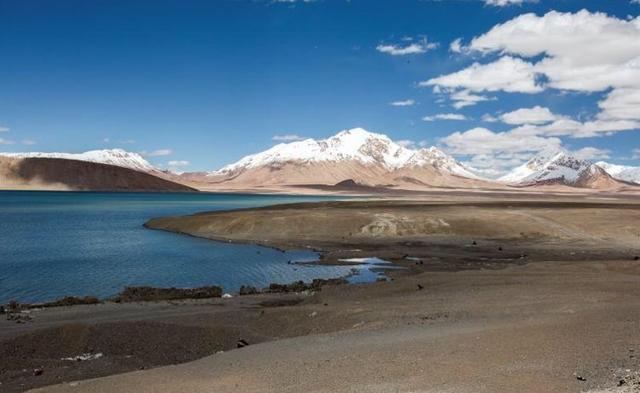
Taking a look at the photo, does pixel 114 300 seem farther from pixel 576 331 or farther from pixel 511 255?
pixel 511 255

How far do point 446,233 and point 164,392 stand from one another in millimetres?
51688

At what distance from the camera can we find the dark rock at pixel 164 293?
2858 centimetres

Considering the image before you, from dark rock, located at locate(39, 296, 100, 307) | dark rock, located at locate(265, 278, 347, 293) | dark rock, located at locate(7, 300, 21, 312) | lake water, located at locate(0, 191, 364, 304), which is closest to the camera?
dark rock, located at locate(7, 300, 21, 312)

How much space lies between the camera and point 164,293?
30078mm

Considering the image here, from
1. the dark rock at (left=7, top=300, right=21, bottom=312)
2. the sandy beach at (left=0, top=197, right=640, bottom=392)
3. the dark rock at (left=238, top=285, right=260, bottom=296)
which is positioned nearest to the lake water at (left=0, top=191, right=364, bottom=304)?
the dark rock at (left=238, top=285, right=260, bottom=296)

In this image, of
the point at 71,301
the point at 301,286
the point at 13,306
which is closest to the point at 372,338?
the point at 301,286

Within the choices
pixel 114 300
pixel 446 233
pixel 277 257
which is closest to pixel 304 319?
pixel 114 300

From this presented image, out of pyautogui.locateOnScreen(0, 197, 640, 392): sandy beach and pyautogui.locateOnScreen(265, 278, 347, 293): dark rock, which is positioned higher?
pyautogui.locateOnScreen(0, 197, 640, 392): sandy beach

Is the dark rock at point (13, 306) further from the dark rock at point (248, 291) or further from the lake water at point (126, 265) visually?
the dark rock at point (248, 291)

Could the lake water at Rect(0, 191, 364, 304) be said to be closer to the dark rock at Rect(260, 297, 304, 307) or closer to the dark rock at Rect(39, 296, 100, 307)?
the dark rock at Rect(39, 296, 100, 307)

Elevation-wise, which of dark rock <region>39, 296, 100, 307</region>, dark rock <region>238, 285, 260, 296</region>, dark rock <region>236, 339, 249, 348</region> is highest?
dark rock <region>236, 339, 249, 348</region>

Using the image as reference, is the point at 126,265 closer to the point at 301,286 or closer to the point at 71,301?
the point at 71,301

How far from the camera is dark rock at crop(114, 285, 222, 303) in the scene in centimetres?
2858

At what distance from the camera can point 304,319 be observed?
21.8m
